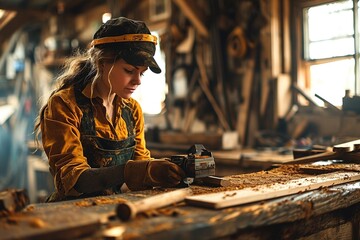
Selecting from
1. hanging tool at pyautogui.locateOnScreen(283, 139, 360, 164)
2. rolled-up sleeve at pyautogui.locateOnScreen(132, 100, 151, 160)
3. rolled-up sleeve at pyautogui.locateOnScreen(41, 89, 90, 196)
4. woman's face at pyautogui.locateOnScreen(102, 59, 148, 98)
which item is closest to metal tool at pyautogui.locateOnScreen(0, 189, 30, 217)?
rolled-up sleeve at pyautogui.locateOnScreen(41, 89, 90, 196)

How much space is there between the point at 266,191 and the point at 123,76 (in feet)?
3.36

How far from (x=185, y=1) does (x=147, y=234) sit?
550 centimetres

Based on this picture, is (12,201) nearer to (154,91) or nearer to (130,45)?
(130,45)

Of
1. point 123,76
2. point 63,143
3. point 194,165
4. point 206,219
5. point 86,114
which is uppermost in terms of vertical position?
point 123,76

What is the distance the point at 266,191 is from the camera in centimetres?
187

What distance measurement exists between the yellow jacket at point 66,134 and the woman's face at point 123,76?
14cm

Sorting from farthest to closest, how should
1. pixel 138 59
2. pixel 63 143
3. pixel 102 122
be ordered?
pixel 102 122
pixel 138 59
pixel 63 143

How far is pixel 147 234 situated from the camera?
133 centimetres

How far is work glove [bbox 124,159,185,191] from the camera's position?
2109 millimetres

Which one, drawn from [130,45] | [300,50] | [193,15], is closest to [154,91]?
[193,15]

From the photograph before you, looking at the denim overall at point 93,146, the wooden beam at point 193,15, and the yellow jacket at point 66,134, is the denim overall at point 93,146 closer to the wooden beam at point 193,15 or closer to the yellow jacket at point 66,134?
the yellow jacket at point 66,134

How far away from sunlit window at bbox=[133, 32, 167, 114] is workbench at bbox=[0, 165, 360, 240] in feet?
17.6

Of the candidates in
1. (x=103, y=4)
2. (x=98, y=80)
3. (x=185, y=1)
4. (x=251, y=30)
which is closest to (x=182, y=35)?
(x=185, y=1)

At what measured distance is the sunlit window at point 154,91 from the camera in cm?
752
